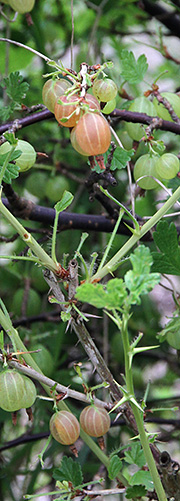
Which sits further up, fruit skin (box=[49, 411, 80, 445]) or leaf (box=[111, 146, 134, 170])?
leaf (box=[111, 146, 134, 170])

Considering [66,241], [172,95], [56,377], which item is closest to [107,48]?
[66,241]

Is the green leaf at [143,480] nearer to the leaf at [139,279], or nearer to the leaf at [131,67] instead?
the leaf at [139,279]

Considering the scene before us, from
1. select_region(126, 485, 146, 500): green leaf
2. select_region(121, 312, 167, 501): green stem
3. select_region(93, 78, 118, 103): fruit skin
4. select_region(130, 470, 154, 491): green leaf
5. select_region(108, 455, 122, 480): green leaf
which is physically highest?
select_region(93, 78, 118, 103): fruit skin

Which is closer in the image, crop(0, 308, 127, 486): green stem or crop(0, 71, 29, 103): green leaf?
crop(0, 308, 127, 486): green stem

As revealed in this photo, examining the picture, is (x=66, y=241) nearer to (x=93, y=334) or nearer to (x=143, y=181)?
(x=93, y=334)

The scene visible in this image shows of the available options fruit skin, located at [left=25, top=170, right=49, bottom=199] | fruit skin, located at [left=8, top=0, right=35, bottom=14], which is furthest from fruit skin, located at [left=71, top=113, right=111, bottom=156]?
fruit skin, located at [left=25, top=170, right=49, bottom=199]

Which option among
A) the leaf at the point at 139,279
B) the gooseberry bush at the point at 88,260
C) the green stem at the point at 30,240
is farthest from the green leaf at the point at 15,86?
the leaf at the point at 139,279

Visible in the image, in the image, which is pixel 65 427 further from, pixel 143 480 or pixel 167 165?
pixel 167 165

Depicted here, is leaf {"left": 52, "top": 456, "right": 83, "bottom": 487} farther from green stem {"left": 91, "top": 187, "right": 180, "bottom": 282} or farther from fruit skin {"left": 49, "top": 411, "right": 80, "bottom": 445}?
green stem {"left": 91, "top": 187, "right": 180, "bottom": 282}
